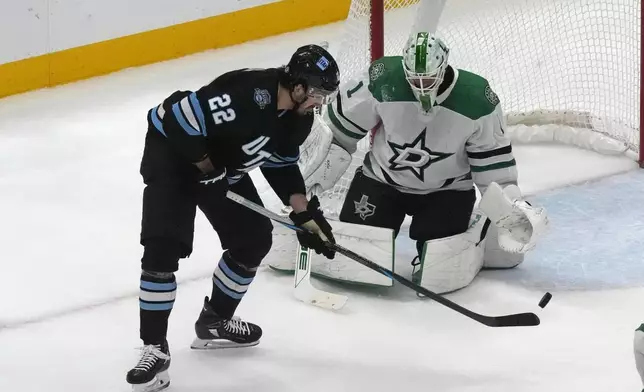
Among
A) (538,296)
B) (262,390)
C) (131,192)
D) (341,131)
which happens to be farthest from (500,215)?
(131,192)

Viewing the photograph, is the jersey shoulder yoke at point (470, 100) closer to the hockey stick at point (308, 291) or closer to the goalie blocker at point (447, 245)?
the goalie blocker at point (447, 245)

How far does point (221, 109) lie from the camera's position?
271cm

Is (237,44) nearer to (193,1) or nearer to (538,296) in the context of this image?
(193,1)

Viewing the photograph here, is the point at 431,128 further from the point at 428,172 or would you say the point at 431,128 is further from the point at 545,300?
the point at 545,300

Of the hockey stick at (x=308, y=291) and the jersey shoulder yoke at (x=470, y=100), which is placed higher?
the jersey shoulder yoke at (x=470, y=100)

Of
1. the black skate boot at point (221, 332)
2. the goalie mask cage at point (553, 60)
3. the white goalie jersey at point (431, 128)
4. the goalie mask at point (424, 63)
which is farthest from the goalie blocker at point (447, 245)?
the goalie mask cage at point (553, 60)

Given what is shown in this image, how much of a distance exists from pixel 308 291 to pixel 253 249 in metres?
0.53

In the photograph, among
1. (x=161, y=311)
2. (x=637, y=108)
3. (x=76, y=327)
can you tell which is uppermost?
(x=637, y=108)

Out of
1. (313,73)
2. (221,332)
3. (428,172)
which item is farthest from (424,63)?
(221,332)

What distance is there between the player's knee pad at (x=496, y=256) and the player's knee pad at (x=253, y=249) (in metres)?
0.95

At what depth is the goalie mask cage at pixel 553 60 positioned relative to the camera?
4887 millimetres

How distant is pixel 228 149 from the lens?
2.81 meters

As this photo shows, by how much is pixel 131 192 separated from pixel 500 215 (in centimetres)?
165

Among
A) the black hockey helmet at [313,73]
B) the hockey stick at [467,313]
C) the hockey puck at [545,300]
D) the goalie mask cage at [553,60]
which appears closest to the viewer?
the black hockey helmet at [313,73]
